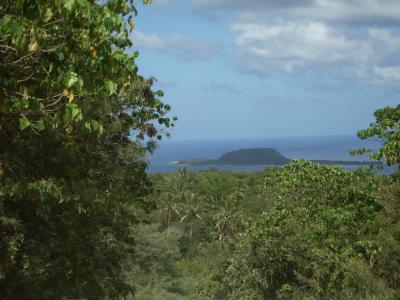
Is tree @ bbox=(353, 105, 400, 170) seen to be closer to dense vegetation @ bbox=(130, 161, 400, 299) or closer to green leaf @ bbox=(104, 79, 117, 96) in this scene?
dense vegetation @ bbox=(130, 161, 400, 299)

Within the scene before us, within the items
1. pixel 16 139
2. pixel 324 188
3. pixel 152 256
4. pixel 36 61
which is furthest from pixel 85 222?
pixel 152 256

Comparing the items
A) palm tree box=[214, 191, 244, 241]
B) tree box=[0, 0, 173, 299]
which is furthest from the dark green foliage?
palm tree box=[214, 191, 244, 241]

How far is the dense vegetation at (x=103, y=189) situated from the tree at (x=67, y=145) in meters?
0.02

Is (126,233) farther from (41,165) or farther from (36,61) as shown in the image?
(36,61)

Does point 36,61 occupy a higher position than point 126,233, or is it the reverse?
point 36,61

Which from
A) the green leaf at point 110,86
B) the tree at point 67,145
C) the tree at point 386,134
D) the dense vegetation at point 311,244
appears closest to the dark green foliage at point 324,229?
the dense vegetation at point 311,244

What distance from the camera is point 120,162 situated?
1157 centimetres

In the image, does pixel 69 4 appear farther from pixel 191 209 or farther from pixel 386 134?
pixel 191 209

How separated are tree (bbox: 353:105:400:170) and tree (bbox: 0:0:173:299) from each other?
583cm

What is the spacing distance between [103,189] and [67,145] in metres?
2.91

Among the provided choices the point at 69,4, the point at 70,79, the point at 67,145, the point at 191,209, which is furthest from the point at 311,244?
the point at 191,209

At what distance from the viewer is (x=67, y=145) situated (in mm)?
7598

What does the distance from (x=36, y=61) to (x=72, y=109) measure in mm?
1311

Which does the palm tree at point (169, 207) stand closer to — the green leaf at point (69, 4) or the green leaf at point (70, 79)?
the green leaf at point (70, 79)
